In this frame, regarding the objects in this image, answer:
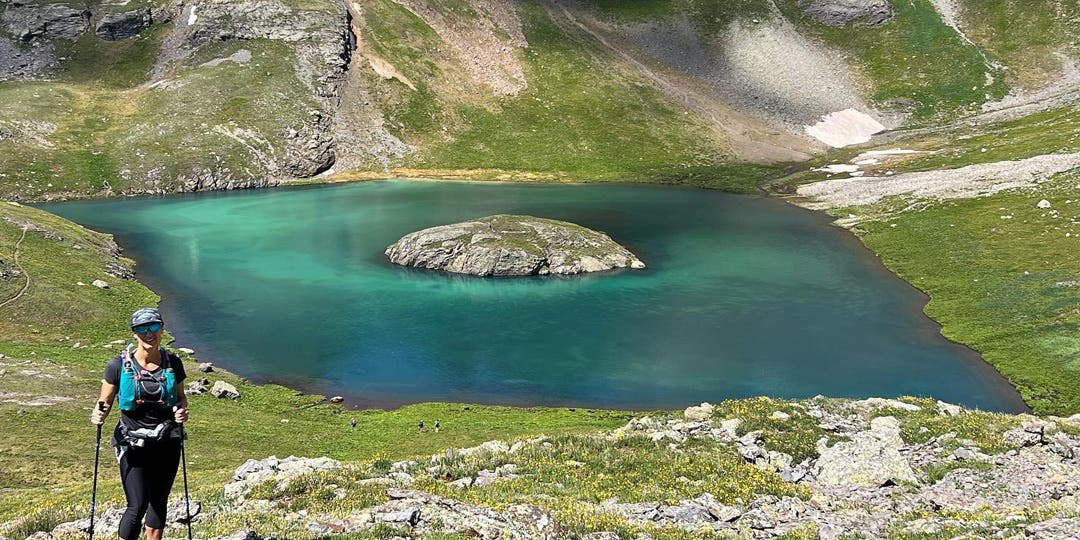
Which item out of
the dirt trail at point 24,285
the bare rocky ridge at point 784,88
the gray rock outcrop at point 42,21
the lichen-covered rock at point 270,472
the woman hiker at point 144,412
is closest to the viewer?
the woman hiker at point 144,412

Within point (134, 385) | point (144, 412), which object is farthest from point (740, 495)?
point (134, 385)

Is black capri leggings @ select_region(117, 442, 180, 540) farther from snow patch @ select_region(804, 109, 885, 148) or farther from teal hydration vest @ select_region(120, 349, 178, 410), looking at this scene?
snow patch @ select_region(804, 109, 885, 148)

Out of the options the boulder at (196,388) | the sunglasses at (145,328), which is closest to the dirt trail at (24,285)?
the boulder at (196,388)

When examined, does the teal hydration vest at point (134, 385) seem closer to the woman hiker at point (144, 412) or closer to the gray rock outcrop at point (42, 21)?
the woman hiker at point (144, 412)

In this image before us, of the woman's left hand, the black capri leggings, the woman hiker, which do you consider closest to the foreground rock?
the black capri leggings

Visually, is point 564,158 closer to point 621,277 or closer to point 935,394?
point 621,277

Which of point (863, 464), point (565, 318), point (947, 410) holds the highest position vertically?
point (863, 464)

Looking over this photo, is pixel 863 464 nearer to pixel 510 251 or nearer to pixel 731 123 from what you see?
pixel 510 251

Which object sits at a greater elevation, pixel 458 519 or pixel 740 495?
pixel 458 519
